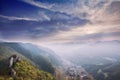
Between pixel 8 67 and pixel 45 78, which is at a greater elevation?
pixel 8 67

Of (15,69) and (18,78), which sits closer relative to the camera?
(18,78)

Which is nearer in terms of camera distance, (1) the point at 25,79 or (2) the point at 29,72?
(1) the point at 25,79

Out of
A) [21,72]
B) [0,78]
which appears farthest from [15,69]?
[0,78]

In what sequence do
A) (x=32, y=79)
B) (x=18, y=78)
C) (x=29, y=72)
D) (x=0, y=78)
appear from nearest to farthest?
(x=0, y=78), (x=18, y=78), (x=32, y=79), (x=29, y=72)

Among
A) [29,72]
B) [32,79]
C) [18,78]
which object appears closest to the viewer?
[18,78]

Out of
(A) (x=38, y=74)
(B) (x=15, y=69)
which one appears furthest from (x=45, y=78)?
(B) (x=15, y=69)

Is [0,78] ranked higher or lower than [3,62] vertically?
lower

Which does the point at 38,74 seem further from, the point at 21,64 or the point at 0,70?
the point at 0,70

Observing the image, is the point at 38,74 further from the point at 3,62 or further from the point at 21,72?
the point at 3,62

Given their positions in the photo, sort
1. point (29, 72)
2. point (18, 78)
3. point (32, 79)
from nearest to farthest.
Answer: point (18, 78)
point (32, 79)
point (29, 72)
